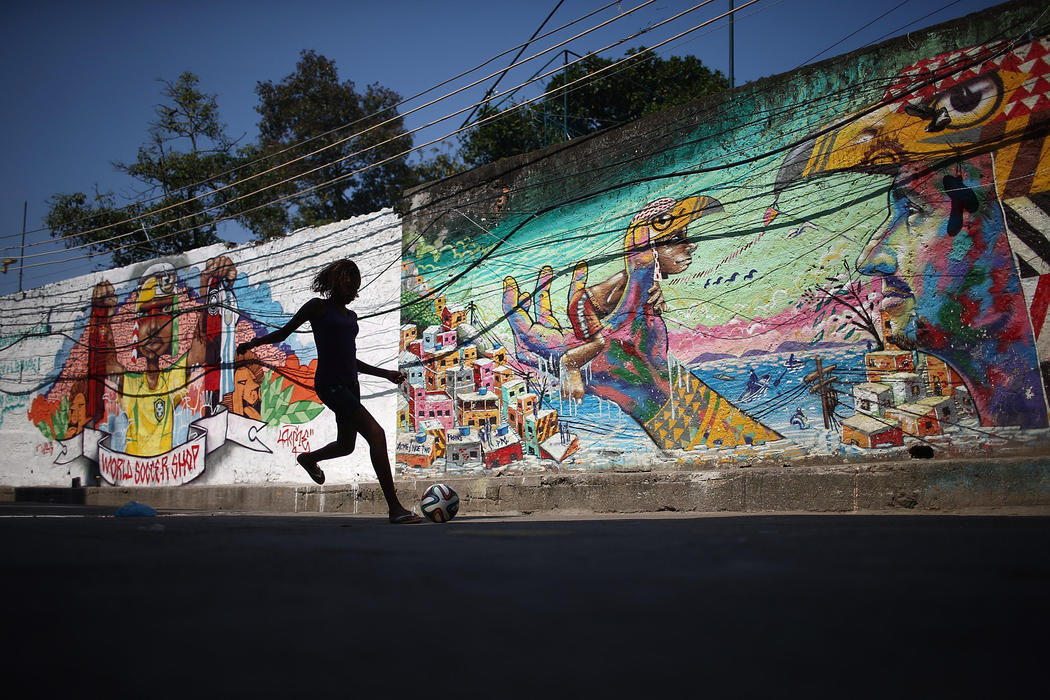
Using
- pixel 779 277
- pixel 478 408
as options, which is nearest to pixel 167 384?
pixel 478 408

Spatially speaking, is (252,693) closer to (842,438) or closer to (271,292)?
(842,438)

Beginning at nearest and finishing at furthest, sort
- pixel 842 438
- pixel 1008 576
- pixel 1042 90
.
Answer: pixel 1008 576 < pixel 1042 90 < pixel 842 438

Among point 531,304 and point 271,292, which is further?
point 271,292

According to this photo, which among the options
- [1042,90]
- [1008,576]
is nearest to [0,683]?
[1008,576]

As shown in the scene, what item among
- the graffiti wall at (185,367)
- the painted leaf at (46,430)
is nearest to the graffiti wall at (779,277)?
the graffiti wall at (185,367)

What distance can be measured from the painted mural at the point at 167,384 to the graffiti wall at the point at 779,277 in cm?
392

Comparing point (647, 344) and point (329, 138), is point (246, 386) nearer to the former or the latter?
point (647, 344)

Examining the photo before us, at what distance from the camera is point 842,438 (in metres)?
7.83

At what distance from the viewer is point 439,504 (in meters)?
6.07

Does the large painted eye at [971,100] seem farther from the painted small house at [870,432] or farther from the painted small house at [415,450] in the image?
the painted small house at [415,450]

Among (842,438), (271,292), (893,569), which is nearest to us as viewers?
(893,569)

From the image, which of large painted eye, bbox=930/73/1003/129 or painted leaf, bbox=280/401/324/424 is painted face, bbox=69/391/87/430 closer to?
painted leaf, bbox=280/401/324/424

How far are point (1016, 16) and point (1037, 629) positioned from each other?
7495 millimetres

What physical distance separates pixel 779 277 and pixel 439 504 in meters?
4.43
